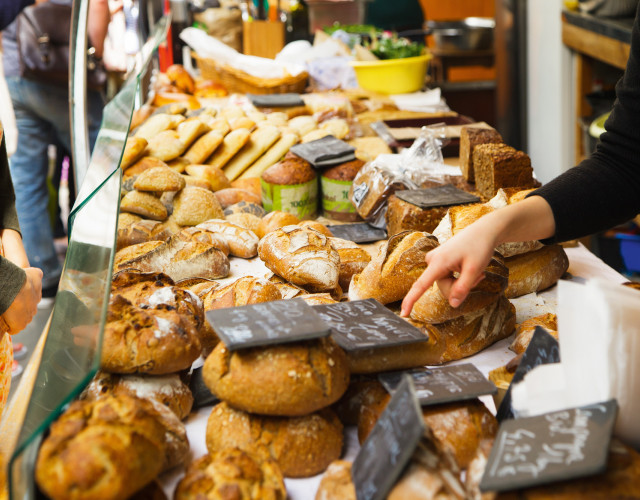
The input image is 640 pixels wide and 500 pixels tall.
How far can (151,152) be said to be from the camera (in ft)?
10.0

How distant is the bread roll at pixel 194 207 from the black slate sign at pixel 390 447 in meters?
1.60

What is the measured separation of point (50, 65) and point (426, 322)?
361cm

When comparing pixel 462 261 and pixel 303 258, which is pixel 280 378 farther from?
pixel 303 258

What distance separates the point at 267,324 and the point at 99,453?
0.39 metres

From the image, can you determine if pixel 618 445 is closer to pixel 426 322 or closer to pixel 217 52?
pixel 426 322

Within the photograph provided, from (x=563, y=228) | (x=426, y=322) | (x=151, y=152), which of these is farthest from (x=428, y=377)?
(x=151, y=152)

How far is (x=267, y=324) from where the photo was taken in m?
1.21

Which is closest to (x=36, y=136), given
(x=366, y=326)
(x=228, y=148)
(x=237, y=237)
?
(x=228, y=148)

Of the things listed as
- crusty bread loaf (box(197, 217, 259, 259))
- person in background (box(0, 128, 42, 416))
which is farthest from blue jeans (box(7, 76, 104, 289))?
crusty bread loaf (box(197, 217, 259, 259))

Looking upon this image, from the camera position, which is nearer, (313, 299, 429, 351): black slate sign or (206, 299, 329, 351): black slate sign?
(206, 299, 329, 351): black slate sign

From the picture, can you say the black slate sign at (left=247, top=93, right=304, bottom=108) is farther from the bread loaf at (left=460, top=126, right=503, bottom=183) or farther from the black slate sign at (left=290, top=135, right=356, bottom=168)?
the bread loaf at (left=460, top=126, right=503, bottom=183)

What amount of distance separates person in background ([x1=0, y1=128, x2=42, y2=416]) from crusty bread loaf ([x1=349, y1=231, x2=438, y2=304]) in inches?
33.5

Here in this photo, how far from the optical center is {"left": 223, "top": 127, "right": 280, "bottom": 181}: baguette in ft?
10.5

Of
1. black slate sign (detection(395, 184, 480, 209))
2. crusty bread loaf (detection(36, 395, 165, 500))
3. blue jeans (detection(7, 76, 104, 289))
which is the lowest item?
blue jeans (detection(7, 76, 104, 289))
